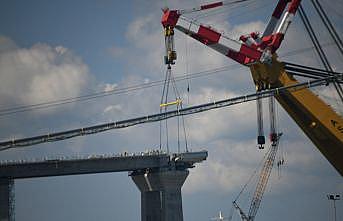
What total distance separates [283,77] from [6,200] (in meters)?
77.2

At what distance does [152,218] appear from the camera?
132 metres

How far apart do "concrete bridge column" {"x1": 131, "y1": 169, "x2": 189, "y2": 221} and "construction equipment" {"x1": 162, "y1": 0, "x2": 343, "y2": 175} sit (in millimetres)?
62940

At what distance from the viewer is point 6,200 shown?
118m

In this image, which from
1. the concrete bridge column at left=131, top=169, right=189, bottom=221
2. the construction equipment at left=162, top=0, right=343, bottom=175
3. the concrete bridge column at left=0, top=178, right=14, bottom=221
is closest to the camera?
the construction equipment at left=162, top=0, right=343, bottom=175

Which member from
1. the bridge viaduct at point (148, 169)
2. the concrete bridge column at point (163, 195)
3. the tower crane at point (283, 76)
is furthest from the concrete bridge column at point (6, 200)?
the tower crane at point (283, 76)

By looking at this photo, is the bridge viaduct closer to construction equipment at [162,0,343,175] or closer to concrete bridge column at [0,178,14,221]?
concrete bridge column at [0,178,14,221]

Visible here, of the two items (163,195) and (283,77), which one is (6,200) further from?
(283,77)

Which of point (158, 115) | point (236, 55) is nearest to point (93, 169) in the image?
point (158, 115)

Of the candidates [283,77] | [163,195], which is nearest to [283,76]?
[283,77]

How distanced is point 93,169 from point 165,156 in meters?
17.4

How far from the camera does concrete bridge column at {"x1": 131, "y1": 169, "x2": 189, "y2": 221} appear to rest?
411ft

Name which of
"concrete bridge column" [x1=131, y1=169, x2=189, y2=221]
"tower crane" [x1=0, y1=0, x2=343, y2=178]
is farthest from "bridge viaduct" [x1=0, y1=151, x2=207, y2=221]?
"tower crane" [x1=0, y1=0, x2=343, y2=178]

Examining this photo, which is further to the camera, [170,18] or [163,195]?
[163,195]

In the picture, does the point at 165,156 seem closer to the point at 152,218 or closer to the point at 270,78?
the point at 152,218
